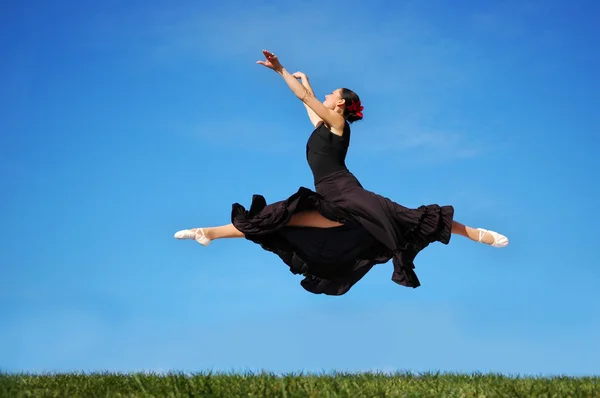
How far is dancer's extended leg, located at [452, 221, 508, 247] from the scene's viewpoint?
27.0 feet

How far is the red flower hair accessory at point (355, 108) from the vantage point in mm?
8773

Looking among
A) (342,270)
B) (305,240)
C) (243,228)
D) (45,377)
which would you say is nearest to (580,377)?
(342,270)

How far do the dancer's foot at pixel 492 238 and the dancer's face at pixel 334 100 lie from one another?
237cm

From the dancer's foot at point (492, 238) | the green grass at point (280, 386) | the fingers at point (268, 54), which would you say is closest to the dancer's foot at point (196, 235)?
the green grass at point (280, 386)

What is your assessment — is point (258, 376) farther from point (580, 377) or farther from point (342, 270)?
point (580, 377)

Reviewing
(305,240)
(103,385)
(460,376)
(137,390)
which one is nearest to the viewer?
(137,390)

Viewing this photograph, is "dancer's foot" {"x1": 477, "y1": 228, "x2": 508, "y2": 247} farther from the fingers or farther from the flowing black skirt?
the fingers

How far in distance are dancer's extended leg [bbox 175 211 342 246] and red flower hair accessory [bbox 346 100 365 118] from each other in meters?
1.52

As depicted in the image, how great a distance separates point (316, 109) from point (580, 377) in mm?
4525

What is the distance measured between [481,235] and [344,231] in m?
1.69

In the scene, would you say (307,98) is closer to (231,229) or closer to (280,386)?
(231,229)

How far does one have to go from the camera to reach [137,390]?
19.5ft

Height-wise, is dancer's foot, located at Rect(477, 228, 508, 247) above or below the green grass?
above

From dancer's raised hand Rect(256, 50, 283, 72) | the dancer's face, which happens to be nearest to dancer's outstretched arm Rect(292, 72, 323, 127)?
the dancer's face
